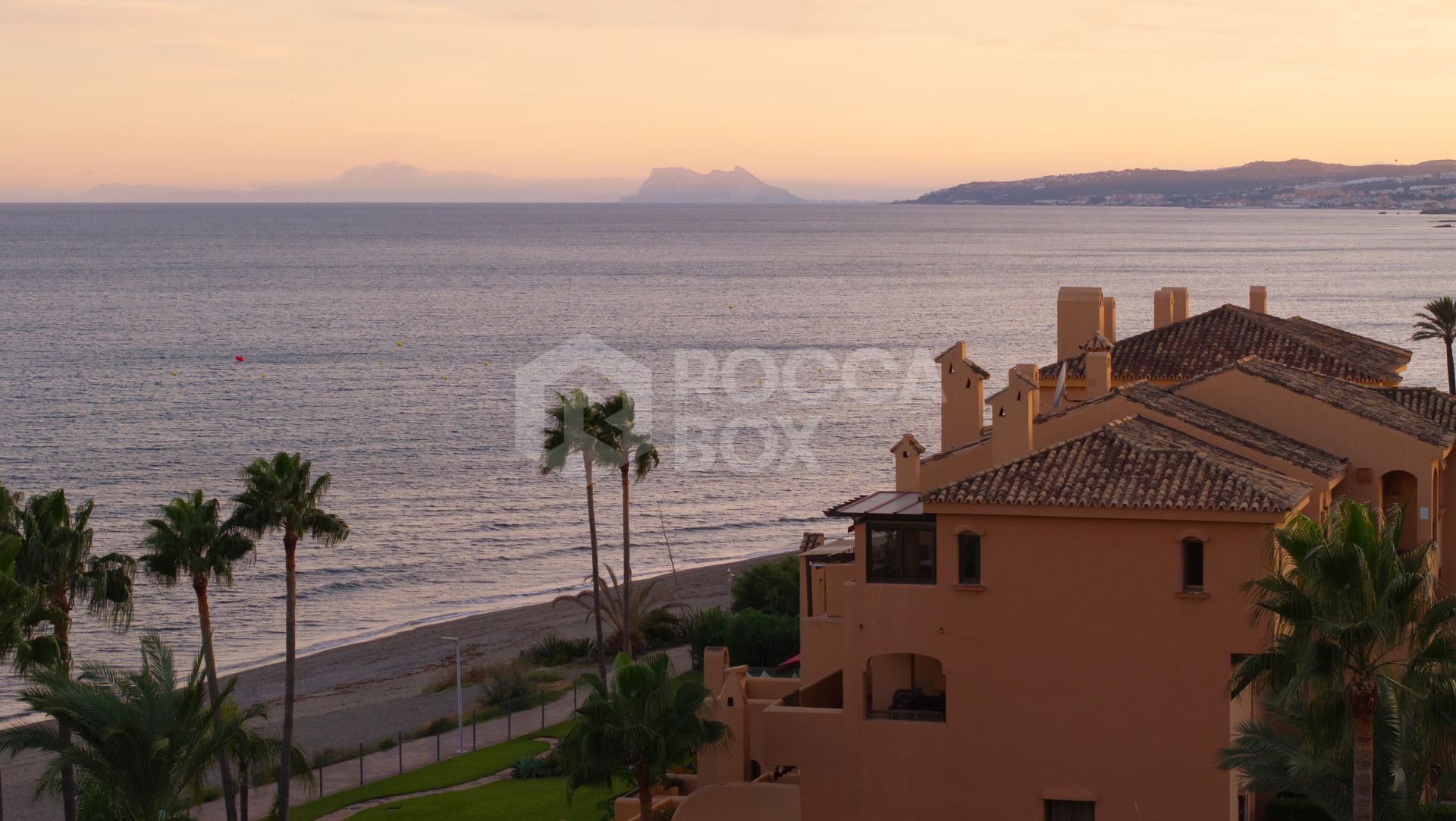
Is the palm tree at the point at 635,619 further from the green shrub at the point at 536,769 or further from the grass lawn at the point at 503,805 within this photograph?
the grass lawn at the point at 503,805

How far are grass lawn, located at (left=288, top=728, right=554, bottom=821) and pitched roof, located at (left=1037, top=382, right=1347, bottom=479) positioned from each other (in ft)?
51.9

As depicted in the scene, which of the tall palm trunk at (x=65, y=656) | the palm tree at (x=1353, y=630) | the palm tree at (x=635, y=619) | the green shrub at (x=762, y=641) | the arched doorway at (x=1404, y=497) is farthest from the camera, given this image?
the palm tree at (x=635, y=619)

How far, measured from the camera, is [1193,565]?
24.4 meters

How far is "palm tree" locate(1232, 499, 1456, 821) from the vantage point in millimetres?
16453

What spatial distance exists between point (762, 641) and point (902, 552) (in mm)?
19494

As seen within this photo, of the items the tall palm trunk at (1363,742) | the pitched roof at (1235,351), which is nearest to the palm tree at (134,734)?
the tall palm trunk at (1363,742)

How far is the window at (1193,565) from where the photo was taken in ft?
79.8

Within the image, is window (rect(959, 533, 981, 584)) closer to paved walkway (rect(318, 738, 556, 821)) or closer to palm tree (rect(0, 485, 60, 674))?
palm tree (rect(0, 485, 60, 674))

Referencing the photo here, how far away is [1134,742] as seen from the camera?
24.9 meters

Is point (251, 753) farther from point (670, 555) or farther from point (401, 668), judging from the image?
point (670, 555)

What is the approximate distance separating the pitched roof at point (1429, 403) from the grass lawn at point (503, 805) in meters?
18.1

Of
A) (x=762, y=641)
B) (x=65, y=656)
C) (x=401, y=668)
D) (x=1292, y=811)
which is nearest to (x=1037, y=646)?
(x=1292, y=811)

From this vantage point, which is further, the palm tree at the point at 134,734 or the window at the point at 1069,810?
the window at the point at 1069,810

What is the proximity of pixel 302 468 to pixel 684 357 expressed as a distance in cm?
9244
